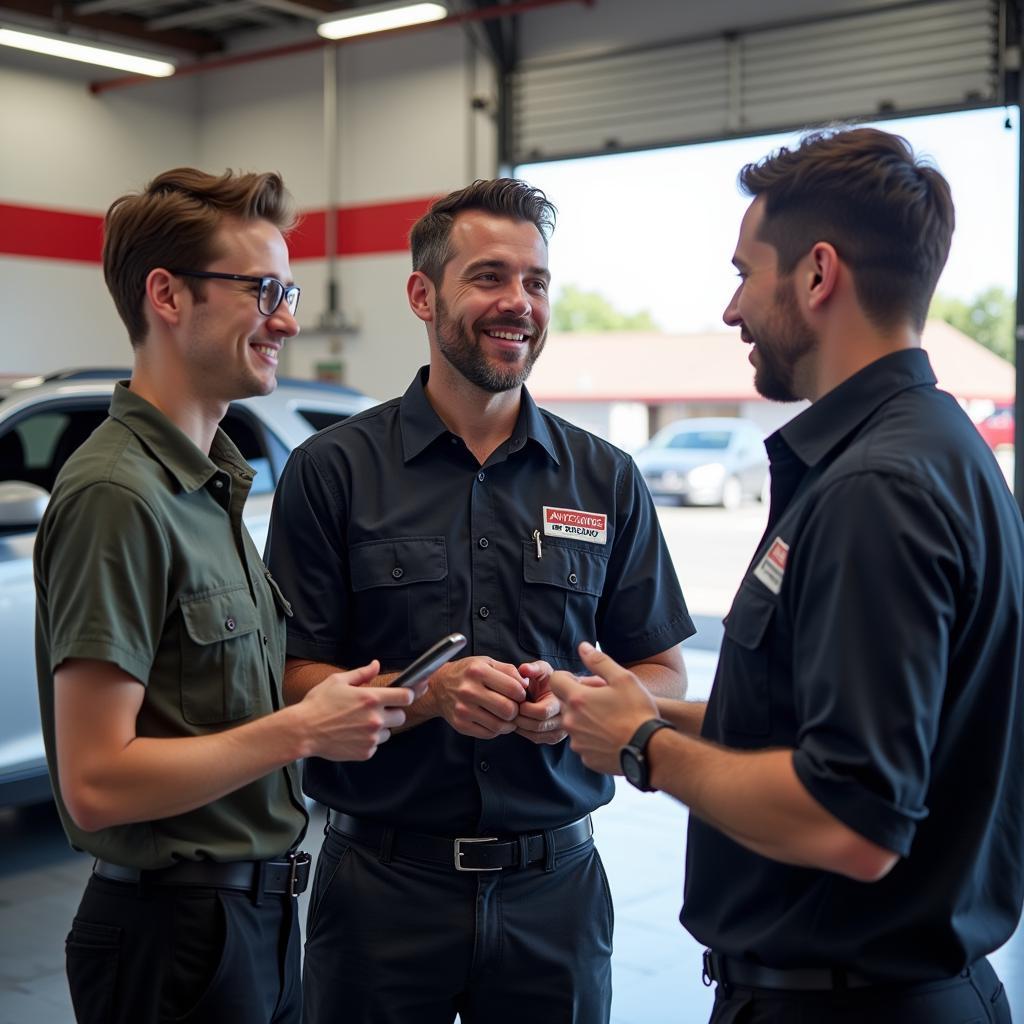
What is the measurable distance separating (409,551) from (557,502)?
0.27 m

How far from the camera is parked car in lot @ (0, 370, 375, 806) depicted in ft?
13.1

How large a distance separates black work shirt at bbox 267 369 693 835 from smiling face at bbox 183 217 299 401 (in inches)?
11.9

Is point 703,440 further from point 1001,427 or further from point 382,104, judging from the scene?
point 1001,427

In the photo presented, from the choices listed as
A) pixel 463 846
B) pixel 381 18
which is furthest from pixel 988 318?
pixel 463 846

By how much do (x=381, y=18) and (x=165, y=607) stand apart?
24.7ft

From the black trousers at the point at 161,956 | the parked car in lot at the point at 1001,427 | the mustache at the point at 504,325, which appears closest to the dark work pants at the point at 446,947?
the black trousers at the point at 161,956

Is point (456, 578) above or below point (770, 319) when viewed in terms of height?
below

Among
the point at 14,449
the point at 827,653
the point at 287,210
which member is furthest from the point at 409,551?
the point at 14,449

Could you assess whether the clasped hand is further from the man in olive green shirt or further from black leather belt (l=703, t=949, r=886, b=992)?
black leather belt (l=703, t=949, r=886, b=992)

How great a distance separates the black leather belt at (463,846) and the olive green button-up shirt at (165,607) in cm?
16

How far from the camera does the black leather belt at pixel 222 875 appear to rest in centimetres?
165

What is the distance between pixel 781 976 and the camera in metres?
1.42

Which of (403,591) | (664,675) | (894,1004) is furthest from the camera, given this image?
(664,675)

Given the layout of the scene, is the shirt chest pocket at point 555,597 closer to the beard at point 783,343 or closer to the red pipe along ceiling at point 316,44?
the beard at point 783,343
